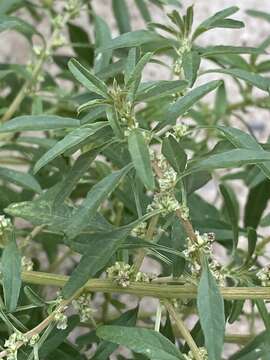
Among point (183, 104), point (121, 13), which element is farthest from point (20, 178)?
point (121, 13)

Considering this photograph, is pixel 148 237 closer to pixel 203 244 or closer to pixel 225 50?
pixel 203 244

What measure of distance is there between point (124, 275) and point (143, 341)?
0.21 feet

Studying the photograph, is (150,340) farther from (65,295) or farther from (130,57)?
(130,57)

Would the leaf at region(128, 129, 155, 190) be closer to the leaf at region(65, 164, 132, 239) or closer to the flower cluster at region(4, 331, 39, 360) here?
the leaf at region(65, 164, 132, 239)

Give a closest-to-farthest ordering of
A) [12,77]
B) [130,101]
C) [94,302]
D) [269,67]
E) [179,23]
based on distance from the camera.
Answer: [130,101] < [179,23] < [269,67] < [12,77] < [94,302]

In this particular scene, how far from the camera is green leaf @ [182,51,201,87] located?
650 mm

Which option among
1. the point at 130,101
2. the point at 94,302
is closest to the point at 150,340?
the point at 130,101

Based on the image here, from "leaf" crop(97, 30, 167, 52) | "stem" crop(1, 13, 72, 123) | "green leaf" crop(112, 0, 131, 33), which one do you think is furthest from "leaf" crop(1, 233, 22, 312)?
"green leaf" crop(112, 0, 131, 33)

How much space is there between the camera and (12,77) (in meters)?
1.06

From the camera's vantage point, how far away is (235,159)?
561 mm

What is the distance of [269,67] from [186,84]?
0.37 meters

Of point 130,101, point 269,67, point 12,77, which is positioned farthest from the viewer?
point 12,77

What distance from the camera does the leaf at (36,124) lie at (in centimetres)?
59

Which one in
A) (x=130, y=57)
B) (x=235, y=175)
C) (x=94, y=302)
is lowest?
(x=94, y=302)
